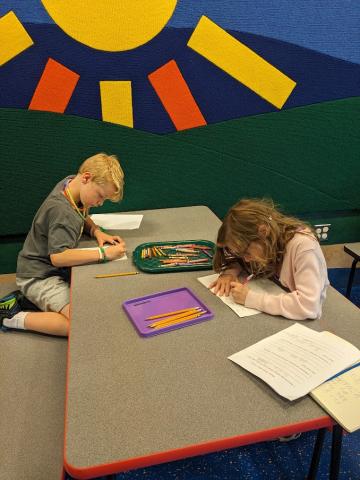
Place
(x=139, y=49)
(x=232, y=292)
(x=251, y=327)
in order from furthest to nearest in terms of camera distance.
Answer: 1. (x=139, y=49)
2. (x=232, y=292)
3. (x=251, y=327)

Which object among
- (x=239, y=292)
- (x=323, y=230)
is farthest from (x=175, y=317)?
(x=323, y=230)

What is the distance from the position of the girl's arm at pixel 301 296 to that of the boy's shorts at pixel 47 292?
79 cm

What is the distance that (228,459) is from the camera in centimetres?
147

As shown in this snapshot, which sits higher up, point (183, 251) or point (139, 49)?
point (139, 49)

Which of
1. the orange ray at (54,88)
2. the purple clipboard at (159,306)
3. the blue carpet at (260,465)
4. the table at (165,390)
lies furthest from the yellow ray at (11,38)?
the blue carpet at (260,465)

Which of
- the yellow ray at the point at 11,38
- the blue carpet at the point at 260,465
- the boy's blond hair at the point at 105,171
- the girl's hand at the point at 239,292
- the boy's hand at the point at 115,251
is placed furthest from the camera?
the yellow ray at the point at 11,38

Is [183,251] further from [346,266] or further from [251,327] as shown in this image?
[346,266]

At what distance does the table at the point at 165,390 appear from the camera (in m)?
0.74

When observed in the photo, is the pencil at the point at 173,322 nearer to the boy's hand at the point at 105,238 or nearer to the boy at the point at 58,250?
the boy at the point at 58,250

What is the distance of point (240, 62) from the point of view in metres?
2.06

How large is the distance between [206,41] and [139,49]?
1.13 feet

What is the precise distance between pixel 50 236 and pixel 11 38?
98 cm

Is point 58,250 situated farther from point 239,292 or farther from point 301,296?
point 301,296

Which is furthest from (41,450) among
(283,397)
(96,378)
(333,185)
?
(333,185)
